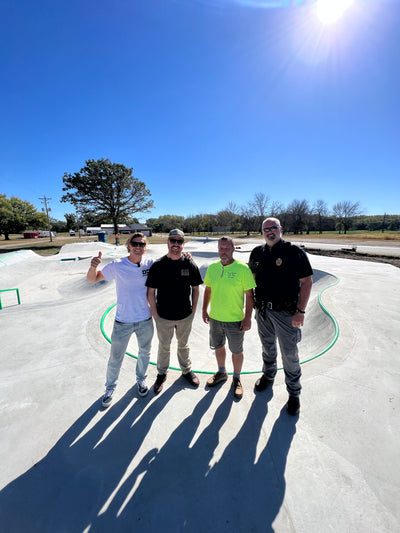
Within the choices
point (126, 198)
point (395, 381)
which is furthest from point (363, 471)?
point (126, 198)

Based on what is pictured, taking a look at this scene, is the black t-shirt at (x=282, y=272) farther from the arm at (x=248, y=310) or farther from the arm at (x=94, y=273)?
the arm at (x=94, y=273)

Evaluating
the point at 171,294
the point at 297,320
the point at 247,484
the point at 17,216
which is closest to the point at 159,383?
the point at 171,294

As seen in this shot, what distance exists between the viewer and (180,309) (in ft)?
9.23

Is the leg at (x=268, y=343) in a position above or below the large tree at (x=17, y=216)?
below

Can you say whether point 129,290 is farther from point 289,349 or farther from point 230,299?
point 289,349

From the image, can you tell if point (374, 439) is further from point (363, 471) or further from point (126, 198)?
point (126, 198)

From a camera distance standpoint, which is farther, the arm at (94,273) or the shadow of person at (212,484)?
the arm at (94,273)

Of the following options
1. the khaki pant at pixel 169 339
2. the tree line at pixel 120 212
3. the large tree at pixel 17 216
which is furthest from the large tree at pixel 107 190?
the khaki pant at pixel 169 339

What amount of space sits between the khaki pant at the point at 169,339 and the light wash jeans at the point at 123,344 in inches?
6.8

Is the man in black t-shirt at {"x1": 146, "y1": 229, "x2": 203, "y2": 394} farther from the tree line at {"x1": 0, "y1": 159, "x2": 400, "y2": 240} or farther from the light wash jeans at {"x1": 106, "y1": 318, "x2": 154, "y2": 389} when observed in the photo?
the tree line at {"x1": 0, "y1": 159, "x2": 400, "y2": 240}

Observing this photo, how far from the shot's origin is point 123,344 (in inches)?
107

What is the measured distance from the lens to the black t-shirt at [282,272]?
2.54 m

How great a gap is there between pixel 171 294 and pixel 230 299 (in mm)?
767

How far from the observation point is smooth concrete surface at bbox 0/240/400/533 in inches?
62.3
